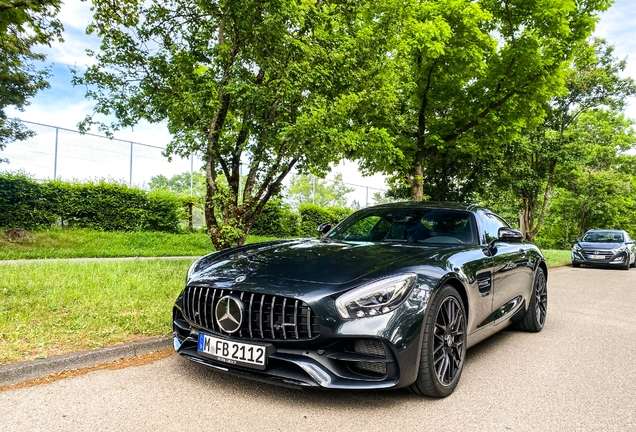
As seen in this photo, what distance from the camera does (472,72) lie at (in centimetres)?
1127

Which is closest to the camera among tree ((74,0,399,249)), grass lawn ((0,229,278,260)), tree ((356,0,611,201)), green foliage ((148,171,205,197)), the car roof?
the car roof

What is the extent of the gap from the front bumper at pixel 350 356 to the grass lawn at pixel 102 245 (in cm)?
844

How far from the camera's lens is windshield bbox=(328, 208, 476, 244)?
4180 millimetres

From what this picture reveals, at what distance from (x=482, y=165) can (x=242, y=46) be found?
1012 centimetres

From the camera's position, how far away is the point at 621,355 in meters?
4.32

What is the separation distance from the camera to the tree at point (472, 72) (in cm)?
1029

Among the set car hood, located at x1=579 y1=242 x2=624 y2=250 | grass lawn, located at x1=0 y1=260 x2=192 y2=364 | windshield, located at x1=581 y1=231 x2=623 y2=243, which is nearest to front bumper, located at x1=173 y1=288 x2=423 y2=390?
grass lawn, located at x1=0 y1=260 x2=192 y2=364

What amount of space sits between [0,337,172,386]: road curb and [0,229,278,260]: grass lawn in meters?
6.78

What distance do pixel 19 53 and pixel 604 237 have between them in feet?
72.9

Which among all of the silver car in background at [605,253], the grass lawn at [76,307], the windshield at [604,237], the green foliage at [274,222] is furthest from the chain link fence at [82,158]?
the windshield at [604,237]

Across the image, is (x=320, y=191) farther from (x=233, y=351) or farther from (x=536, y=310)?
(x=233, y=351)

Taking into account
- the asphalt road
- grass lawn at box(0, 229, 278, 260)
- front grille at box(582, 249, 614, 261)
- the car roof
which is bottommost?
the asphalt road

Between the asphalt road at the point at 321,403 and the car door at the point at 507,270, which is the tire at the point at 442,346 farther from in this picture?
the car door at the point at 507,270

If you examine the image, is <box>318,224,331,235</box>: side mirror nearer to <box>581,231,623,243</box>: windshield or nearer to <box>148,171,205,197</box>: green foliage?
<box>148,171,205,197</box>: green foliage
